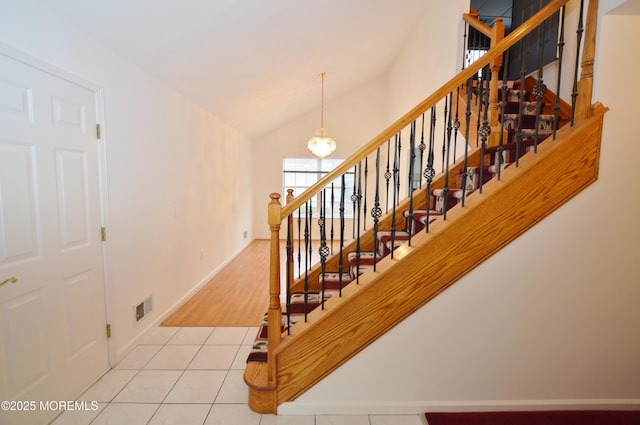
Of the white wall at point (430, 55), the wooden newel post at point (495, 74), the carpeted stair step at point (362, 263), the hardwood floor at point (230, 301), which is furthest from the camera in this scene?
the white wall at point (430, 55)

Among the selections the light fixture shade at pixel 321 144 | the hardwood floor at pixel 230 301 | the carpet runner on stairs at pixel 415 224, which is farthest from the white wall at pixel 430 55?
the hardwood floor at pixel 230 301

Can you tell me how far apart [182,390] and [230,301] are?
1.63 metres

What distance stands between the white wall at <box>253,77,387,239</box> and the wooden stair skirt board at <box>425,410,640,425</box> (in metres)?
6.28

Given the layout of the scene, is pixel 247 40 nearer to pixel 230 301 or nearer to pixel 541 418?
pixel 230 301

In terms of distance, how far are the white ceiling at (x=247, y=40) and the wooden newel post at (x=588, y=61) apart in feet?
7.32

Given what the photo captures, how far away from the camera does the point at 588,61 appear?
5.83 feet

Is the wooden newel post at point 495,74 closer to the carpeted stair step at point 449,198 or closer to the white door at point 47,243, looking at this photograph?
the carpeted stair step at point 449,198

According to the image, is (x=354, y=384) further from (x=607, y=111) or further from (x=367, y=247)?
(x=607, y=111)

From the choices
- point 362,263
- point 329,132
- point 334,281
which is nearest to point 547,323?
point 362,263

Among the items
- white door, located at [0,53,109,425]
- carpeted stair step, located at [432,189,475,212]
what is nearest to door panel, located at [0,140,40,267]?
white door, located at [0,53,109,425]

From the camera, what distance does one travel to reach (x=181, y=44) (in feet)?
8.58

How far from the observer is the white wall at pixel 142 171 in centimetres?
190

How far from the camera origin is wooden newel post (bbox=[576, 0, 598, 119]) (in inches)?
69.3

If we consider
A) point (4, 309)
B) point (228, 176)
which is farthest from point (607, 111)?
point (228, 176)
